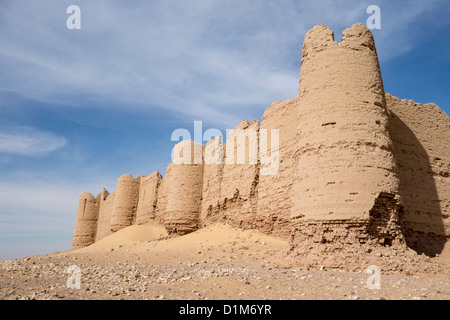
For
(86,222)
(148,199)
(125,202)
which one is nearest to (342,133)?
(148,199)

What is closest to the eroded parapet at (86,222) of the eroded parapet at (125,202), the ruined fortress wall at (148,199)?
the eroded parapet at (125,202)

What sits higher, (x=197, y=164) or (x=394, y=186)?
(x=197, y=164)

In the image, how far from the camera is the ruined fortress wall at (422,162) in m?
11.7

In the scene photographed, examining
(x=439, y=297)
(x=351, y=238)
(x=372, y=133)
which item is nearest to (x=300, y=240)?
(x=351, y=238)

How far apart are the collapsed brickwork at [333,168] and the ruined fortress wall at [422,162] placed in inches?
1.6

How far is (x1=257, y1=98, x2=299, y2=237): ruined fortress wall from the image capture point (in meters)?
12.6

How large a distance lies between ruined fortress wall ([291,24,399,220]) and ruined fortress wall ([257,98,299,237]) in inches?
112

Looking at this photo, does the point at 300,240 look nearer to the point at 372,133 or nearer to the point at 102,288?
the point at 372,133

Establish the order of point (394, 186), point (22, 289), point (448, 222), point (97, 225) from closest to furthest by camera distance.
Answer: point (22, 289)
point (394, 186)
point (448, 222)
point (97, 225)

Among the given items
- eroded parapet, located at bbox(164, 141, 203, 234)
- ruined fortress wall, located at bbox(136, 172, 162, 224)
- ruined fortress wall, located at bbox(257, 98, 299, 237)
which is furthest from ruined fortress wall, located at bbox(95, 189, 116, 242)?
ruined fortress wall, located at bbox(257, 98, 299, 237)

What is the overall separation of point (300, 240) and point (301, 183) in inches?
58.3

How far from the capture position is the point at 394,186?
29.1ft

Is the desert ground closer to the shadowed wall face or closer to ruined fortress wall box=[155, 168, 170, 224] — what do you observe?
the shadowed wall face

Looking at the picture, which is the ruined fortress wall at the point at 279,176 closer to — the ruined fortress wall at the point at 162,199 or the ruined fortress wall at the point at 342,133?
the ruined fortress wall at the point at 342,133
